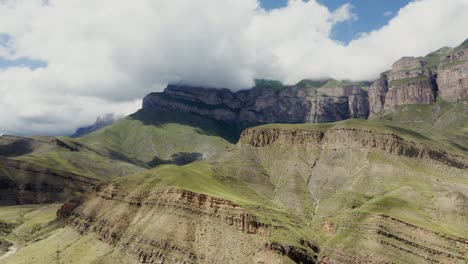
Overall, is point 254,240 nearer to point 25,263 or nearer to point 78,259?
point 78,259

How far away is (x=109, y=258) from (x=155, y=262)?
2102cm

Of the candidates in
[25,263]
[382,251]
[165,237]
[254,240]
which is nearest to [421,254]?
[382,251]

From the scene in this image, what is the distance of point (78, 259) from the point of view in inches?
7726

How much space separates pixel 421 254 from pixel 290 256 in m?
53.6

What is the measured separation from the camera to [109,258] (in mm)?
194875

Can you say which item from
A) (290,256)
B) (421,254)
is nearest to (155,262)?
(290,256)

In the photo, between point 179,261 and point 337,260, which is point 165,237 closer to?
point 179,261

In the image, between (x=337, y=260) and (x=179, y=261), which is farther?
(x=337, y=260)

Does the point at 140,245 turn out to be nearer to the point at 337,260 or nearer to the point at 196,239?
the point at 196,239

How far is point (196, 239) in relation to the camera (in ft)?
640

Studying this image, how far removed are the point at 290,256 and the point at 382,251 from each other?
37826 mm

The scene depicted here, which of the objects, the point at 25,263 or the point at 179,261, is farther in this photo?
the point at 25,263

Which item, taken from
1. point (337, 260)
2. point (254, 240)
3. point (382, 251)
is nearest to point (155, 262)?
point (254, 240)

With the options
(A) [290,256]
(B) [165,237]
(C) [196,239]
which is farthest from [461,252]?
(B) [165,237]
